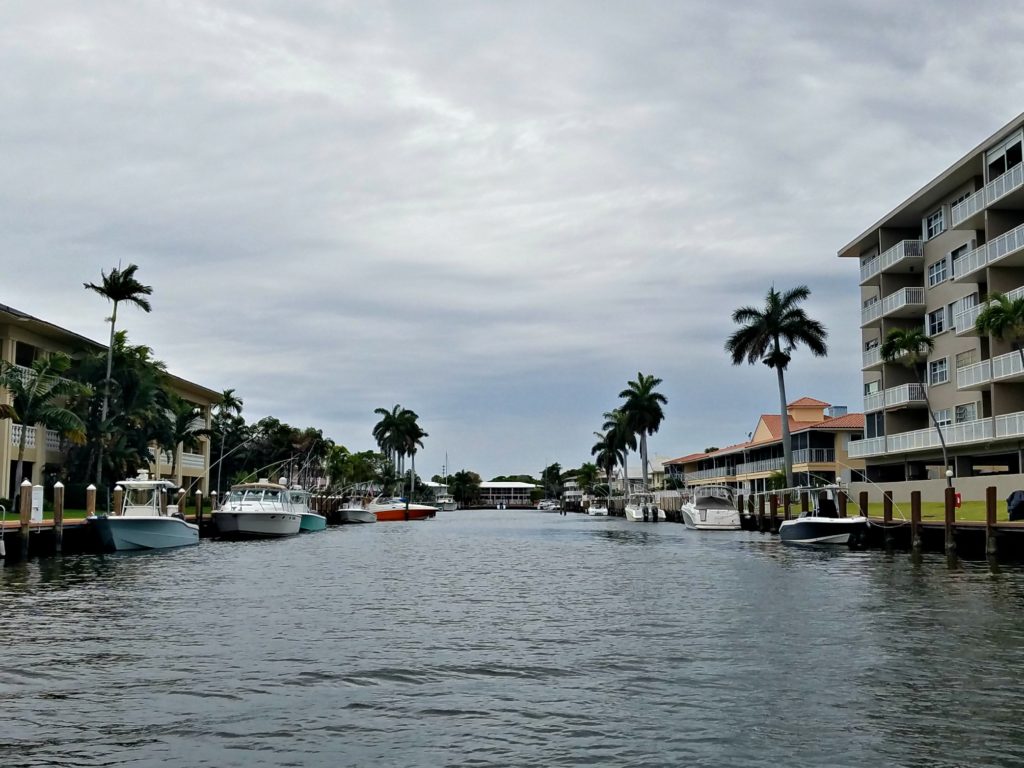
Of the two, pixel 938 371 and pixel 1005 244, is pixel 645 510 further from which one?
pixel 1005 244

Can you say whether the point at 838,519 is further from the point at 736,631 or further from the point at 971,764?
the point at 971,764

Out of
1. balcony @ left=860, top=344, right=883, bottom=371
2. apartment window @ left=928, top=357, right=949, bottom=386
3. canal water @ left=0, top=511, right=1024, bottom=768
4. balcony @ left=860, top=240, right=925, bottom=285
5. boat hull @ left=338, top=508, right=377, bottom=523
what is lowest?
canal water @ left=0, top=511, right=1024, bottom=768

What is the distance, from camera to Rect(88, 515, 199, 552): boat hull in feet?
143

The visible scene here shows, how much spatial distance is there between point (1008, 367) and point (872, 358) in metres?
20.1

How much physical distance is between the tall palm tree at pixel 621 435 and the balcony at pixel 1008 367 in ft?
245

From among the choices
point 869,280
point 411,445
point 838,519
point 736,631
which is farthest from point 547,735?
point 411,445

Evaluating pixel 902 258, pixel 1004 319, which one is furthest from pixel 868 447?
pixel 1004 319

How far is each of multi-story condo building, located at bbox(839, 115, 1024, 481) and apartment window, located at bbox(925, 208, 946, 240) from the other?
0.09 metres

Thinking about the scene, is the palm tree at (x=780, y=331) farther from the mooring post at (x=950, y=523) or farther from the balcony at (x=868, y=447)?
the mooring post at (x=950, y=523)

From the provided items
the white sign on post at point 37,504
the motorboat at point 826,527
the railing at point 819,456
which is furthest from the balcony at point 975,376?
the white sign on post at point 37,504

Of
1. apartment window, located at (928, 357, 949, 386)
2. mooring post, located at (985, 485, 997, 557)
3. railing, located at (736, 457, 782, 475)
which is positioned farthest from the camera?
railing, located at (736, 457, 782, 475)

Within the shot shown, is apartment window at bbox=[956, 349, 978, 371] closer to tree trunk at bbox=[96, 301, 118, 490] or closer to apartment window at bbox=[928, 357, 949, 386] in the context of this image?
apartment window at bbox=[928, 357, 949, 386]

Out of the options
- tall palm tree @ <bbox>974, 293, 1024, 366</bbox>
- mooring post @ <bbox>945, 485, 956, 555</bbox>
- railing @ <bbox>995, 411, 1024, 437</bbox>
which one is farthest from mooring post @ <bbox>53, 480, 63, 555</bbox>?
railing @ <bbox>995, 411, 1024, 437</bbox>

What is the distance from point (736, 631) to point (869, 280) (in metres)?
57.0
